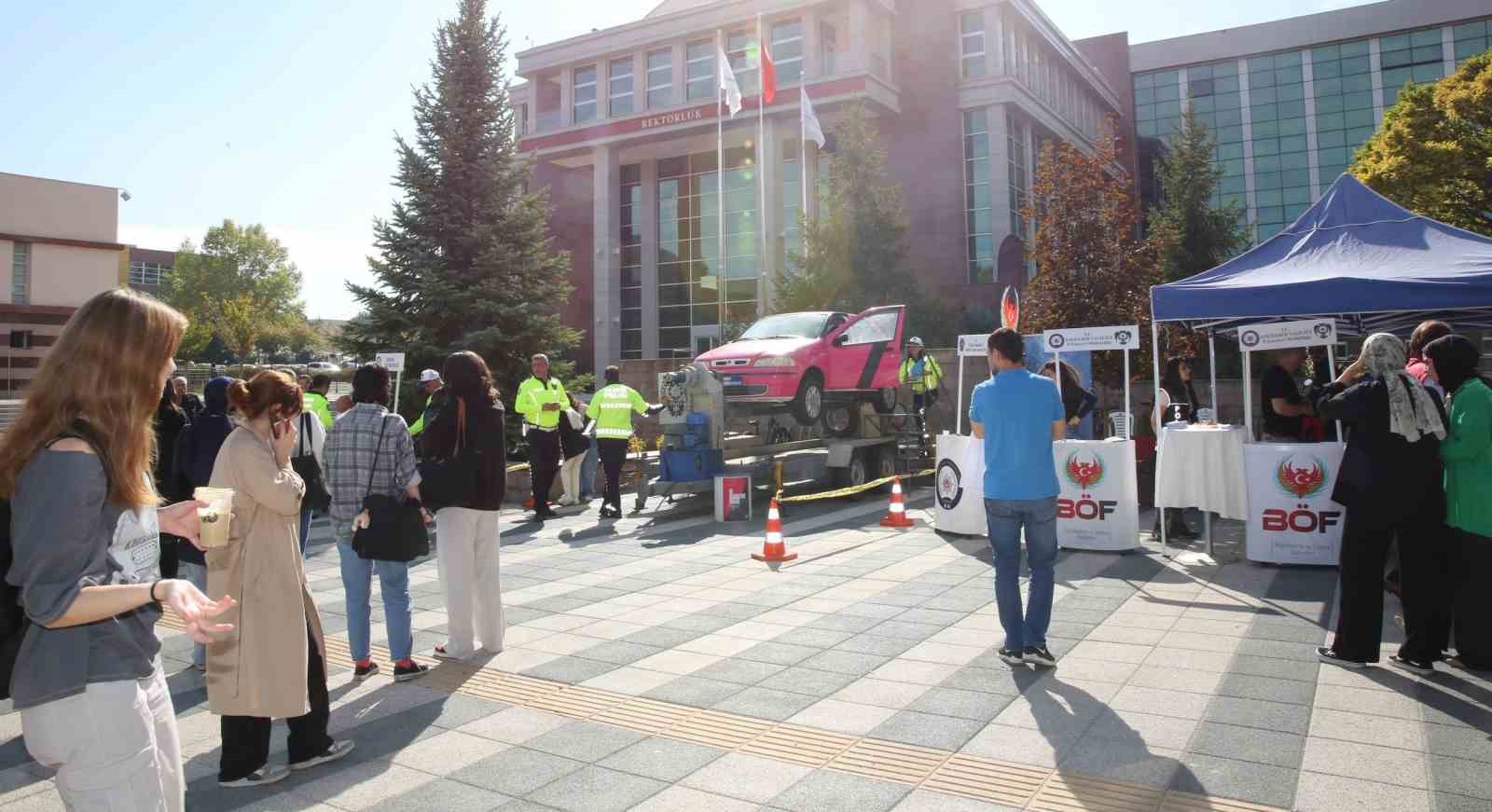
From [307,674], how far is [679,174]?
4121 cm

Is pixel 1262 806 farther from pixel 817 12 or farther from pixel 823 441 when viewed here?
pixel 817 12

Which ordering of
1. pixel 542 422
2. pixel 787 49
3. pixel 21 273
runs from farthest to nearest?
pixel 787 49, pixel 21 273, pixel 542 422

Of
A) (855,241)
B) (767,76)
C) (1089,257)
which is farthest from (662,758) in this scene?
(767,76)

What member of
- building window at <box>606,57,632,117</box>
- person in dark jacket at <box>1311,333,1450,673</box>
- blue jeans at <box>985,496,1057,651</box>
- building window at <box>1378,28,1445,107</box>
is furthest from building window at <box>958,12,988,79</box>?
blue jeans at <box>985,496,1057,651</box>

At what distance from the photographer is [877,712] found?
4.92 meters

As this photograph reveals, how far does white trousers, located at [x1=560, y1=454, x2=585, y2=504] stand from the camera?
13969 mm

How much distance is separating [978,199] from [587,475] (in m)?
27.9

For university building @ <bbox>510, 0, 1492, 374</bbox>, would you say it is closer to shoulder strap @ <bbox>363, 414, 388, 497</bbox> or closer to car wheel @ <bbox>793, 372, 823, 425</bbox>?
car wheel @ <bbox>793, 372, 823, 425</bbox>

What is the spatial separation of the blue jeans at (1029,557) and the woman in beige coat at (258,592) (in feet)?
12.6

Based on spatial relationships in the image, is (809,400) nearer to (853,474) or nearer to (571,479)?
(853,474)

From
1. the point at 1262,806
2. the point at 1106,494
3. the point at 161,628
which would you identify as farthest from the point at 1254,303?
the point at 161,628

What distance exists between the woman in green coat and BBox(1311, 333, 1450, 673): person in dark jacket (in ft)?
0.28

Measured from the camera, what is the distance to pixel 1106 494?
9.48m

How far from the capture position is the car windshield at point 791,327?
562 inches
